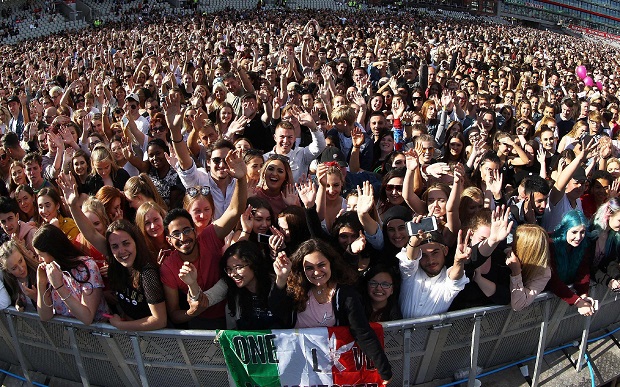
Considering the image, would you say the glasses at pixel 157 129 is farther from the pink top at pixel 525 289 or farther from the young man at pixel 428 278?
the pink top at pixel 525 289

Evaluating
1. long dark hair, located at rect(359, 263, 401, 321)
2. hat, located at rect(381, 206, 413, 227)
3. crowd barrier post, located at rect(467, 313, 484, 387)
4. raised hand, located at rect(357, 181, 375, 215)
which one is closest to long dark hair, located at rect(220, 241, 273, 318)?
long dark hair, located at rect(359, 263, 401, 321)

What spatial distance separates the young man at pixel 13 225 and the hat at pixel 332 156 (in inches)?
106

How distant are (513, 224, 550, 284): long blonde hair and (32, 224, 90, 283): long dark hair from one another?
2985mm

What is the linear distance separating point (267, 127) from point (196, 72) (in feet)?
11.6

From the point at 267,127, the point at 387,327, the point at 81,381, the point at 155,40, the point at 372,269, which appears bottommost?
the point at 81,381

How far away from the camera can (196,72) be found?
9.02 meters

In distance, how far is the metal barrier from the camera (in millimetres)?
3152

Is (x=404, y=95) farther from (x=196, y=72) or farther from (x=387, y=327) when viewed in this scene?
(x=387, y=327)

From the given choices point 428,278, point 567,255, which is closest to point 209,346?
point 428,278

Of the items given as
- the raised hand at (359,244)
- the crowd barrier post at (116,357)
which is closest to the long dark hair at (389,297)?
the raised hand at (359,244)

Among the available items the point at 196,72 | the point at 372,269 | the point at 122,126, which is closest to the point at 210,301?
the point at 372,269

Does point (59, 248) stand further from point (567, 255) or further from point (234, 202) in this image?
point (567, 255)

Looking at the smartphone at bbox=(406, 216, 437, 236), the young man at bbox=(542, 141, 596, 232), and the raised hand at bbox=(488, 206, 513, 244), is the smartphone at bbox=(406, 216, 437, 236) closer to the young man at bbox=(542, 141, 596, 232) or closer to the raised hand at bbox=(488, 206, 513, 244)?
the raised hand at bbox=(488, 206, 513, 244)

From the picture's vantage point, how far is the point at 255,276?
3.16 m
